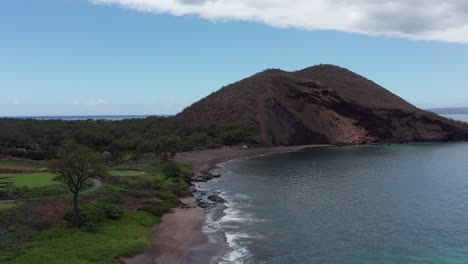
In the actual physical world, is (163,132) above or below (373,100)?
below

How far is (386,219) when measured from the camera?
135ft

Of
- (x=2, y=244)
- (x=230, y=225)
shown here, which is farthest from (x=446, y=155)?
(x=2, y=244)

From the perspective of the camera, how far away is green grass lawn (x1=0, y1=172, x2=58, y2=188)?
43094 millimetres

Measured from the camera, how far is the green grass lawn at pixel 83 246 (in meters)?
26.6

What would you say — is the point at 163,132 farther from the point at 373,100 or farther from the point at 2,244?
the point at 2,244

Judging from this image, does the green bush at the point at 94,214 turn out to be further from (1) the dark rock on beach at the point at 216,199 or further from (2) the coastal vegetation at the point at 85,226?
(1) the dark rock on beach at the point at 216,199

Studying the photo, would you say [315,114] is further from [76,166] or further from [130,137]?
[76,166]

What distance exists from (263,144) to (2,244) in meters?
96.5

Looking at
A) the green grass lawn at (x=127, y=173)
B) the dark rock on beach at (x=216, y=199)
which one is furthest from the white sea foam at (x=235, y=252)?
the green grass lawn at (x=127, y=173)

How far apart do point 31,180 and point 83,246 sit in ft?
63.7

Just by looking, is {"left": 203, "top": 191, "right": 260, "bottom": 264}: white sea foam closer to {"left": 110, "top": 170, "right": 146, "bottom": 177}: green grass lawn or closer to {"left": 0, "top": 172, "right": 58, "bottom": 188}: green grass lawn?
{"left": 110, "top": 170, "right": 146, "bottom": 177}: green grass lawn

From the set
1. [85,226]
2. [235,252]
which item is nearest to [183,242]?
[235,252]

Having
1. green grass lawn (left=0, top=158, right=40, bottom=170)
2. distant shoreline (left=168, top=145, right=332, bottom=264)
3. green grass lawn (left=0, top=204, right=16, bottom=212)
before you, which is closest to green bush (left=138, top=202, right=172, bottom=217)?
distant shoreline (left=168, top=145, right=332, bottom=264)

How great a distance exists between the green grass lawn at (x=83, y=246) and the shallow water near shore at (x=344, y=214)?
274 inches
